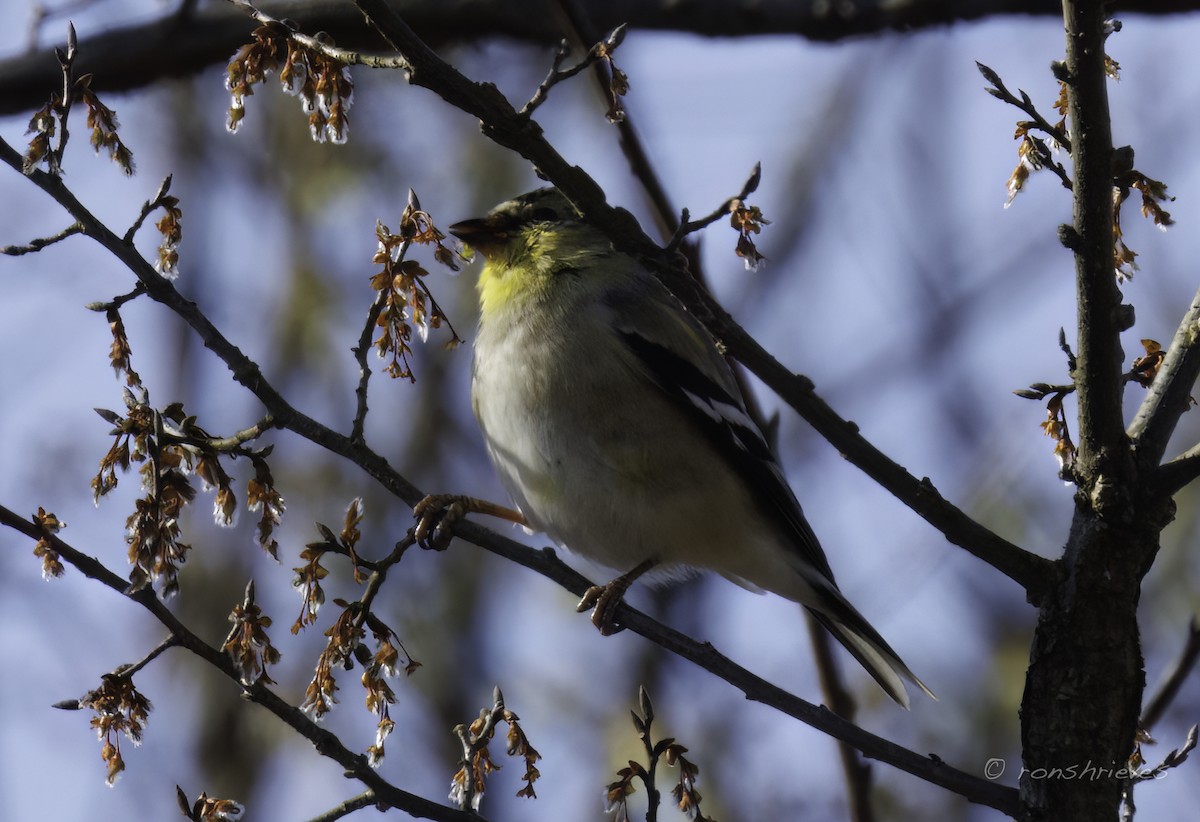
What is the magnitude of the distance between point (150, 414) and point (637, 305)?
6.99ft

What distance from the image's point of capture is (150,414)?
104 inches

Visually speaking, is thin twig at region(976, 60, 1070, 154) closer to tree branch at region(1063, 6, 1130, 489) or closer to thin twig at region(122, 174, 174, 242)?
tree branch at region(1063, 6, 1130, 489)

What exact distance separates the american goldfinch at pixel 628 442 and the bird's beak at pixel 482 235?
0.09 metres

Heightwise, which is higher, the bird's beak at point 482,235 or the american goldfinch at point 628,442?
the bird's beak at point 482,235

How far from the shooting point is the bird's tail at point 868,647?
4105mm

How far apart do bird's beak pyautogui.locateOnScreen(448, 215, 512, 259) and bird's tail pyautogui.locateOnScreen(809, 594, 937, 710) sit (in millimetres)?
1772

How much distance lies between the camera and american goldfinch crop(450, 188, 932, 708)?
13.1 feet

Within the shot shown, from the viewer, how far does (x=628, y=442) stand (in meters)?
4.02

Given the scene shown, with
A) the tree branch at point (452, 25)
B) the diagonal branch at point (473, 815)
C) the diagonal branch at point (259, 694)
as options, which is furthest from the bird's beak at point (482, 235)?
the diagonal branch at point (259, 694)

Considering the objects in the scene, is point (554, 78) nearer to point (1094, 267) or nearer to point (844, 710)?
point (1094, 267)

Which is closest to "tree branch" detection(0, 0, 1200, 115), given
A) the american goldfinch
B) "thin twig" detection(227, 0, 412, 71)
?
the american goldfinch

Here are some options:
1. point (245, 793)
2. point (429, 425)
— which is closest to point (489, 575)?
point (429, 425)

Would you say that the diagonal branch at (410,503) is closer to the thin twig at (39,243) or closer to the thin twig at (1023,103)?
the thin twig at (39,243)

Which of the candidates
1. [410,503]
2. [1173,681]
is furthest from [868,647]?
[410,503]
